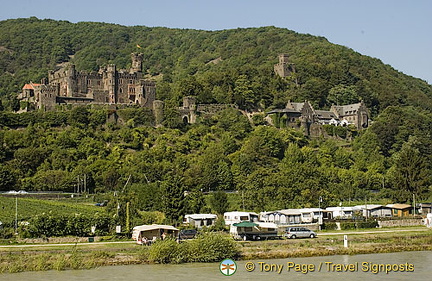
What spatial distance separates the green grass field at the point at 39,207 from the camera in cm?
5409

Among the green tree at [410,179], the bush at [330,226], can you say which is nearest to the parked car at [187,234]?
the bush at [330,226]

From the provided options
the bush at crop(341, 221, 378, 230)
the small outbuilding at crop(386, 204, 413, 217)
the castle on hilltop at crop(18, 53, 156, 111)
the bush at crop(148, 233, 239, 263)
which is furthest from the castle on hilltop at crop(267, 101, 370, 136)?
the bush at crop(148, 233, 239, 263)

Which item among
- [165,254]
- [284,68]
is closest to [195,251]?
[165,254]

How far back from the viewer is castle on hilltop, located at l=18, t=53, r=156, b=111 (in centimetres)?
9762

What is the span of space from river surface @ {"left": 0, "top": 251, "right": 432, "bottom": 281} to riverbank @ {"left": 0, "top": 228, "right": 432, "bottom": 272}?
72 cm

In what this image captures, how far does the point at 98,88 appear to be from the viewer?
102750 mm

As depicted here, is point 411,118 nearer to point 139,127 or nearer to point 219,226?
point 139,127

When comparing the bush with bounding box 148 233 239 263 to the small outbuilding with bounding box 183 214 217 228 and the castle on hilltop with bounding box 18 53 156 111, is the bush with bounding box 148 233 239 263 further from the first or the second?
the castle on hilltop with bounding box 18 53 156 111

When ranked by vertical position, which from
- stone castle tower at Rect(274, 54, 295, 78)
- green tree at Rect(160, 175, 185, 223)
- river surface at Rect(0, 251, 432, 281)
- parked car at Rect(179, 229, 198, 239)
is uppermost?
stone castle tower at Rect(274, 54, 295, 78)

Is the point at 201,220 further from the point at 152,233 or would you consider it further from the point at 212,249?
the point at 212,249

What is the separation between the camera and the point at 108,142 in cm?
8619

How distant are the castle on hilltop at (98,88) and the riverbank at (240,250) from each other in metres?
58.0

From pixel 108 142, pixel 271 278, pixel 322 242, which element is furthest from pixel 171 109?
pixel 271 278

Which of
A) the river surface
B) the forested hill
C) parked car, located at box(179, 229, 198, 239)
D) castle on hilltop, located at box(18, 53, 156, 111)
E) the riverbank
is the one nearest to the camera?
the river surface
